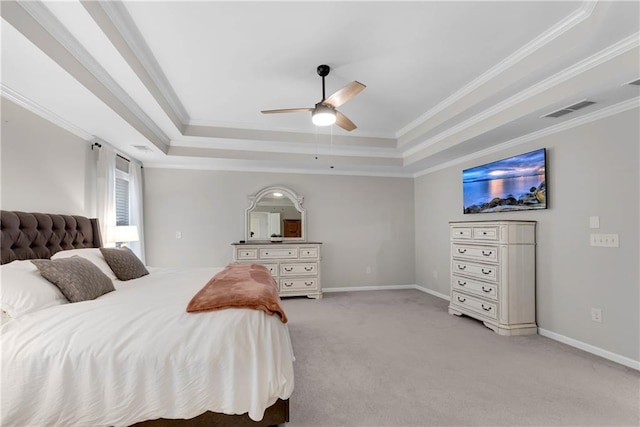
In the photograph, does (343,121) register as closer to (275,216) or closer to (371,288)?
(275,216)

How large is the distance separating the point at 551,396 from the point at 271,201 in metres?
4.38

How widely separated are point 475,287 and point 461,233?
71 cm

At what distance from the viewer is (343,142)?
189 inches

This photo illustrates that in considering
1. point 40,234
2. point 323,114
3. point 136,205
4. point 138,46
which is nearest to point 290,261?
point 136,205

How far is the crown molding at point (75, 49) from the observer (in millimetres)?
1739

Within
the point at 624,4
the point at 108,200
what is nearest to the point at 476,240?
the point at 624,4

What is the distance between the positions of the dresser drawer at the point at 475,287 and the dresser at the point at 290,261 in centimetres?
212


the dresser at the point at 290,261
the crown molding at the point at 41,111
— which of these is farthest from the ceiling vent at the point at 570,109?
the crown molding at the point at 41,111

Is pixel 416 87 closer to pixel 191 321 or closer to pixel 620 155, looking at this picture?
pixel 620 155

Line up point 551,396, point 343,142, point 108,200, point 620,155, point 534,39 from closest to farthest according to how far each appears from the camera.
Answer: point 551,396 < point 534,39 < point 620,155 < point 108,200 < point 343,142

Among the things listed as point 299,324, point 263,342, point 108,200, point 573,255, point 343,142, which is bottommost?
point 299,324

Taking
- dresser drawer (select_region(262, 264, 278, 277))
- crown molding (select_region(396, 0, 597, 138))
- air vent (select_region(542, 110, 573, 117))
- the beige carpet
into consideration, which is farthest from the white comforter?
dresser drawer (select_region(262, 264, 278, 277))

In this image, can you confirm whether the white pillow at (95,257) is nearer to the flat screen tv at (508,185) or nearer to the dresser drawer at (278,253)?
the dresser drawer at (278,253)

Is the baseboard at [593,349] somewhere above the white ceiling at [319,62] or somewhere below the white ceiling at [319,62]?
below
